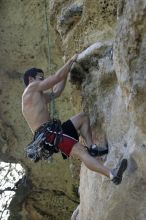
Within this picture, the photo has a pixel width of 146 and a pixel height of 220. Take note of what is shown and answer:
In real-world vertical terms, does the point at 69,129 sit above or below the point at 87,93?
below

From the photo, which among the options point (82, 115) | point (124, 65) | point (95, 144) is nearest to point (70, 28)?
point (82, 115)

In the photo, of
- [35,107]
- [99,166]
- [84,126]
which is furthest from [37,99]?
[99,166]

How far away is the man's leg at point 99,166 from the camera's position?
536 centimetres

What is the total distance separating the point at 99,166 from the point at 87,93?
1.35 meters

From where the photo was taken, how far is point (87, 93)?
6594mm

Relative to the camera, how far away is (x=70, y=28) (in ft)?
24.2

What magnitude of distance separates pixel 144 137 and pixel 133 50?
0.89 metres

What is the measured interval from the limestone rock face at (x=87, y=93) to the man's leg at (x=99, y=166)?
0.28 feet

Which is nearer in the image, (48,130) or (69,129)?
(48,130)

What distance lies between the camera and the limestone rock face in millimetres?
4949

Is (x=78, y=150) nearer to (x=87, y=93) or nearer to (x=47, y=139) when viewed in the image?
(x=47, y=139)

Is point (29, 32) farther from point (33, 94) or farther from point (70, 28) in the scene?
point (33, 94)

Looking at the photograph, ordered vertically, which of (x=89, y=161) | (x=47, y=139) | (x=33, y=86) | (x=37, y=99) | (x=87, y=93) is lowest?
(x=89, y=161)

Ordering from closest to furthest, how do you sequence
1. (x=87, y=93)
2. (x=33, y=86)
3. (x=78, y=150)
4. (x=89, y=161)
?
(x=89, y=161) → (x=78, y=150) → (x=33, y=86) → (x=87, y=93)
